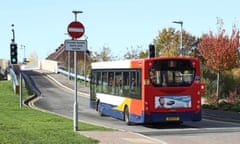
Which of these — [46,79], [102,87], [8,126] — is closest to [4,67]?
[46,79]

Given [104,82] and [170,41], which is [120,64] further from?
[170,41]

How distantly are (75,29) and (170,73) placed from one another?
4.98 meters

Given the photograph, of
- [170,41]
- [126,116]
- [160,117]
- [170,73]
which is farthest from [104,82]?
[170,41]

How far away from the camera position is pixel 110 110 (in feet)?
83.9

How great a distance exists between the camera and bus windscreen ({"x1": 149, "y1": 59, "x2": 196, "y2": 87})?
21.0m

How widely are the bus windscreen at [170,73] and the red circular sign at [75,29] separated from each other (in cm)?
399

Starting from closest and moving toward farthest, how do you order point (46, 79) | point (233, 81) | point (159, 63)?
point (159, 63)
point (233, 81)
point (46, 79)

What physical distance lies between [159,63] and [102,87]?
6.38 meters

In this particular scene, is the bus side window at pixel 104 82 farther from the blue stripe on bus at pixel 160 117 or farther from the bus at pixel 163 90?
the blue stripe on bus at pixel 160 117

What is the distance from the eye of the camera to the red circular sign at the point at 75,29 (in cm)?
1800

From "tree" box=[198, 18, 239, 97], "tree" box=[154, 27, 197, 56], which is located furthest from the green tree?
"tree" box=[198, 18, 239, 97]

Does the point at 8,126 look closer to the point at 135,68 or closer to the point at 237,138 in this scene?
the point at 135,68

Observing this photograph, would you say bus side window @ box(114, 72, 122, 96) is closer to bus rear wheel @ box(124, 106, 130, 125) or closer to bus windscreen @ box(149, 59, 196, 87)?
bus rear wheel @ box(124, 106, 130, 125)

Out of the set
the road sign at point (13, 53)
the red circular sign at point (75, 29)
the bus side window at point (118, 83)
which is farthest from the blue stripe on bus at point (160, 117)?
the road sign at point (13, 53)
